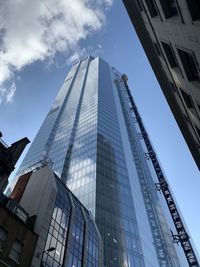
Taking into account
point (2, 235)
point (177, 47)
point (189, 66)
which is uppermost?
point (177, 47)

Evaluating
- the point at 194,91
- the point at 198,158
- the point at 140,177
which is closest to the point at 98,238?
the point at 198,158

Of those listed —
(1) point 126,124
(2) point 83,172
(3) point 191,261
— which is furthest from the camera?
(1) point 126,124

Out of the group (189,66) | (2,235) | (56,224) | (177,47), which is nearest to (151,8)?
(177,47)

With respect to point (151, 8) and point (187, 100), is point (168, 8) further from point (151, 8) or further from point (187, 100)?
point (187, 100)

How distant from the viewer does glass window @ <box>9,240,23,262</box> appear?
25022 mm

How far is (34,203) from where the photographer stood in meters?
33.1

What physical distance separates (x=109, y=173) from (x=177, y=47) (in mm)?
75852

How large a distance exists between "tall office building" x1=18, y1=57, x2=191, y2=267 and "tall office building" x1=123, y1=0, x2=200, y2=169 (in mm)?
37816

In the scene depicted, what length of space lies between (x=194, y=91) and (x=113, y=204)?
6509 centimetres

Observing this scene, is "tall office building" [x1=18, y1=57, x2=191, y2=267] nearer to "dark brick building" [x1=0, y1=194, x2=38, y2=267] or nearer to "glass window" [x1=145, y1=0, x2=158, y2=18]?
"dark brick building" [x1=0, y1=194, x2=38, y2=267]

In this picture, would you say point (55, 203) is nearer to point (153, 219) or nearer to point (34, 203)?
point (34, 203)

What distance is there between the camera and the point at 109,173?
90438 millimetres

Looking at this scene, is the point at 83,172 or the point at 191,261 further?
the point at 83,172

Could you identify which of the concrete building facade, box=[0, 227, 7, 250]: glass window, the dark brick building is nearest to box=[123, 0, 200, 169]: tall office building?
the concrete building facade
